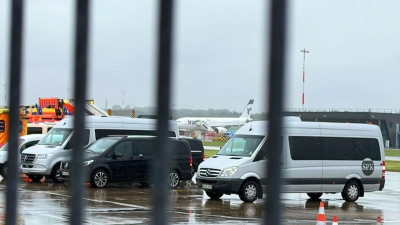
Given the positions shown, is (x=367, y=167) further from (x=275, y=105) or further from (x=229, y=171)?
(x=275, y=105)

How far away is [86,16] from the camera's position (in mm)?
1706

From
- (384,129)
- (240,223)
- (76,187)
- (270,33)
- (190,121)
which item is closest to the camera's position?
(270,33)

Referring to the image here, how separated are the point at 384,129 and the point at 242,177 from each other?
80.2 metres

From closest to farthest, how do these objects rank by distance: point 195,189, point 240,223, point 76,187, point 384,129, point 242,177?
1. point 76,187
2. point 240,223
3. point 242,177
4. point 195,189
5. point 384,129

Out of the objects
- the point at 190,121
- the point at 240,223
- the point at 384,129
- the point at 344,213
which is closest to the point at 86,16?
the point at 240,223

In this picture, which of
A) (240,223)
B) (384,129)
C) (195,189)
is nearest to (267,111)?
(240,223)

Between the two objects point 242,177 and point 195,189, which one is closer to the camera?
point 242,177

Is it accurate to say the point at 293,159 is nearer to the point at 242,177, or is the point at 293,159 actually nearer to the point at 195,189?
the point at 242,177

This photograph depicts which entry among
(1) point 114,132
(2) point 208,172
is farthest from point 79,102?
(1) point 114,132

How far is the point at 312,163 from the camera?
21.3 metres

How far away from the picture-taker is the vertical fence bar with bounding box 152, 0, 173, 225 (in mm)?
1568

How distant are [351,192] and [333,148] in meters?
1.42

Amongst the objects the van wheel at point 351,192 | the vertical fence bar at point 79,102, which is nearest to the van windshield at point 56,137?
the van wheel at point 351,192

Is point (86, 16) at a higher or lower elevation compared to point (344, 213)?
higher
